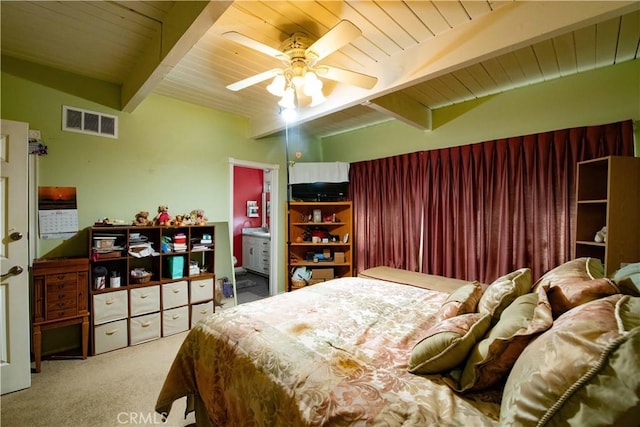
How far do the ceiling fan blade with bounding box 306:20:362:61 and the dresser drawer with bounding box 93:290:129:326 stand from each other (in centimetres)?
274

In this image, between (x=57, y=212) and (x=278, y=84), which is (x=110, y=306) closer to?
(x=57, y=212)

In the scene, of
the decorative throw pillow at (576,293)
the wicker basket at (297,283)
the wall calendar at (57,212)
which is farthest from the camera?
the wicker basket at (297,283)

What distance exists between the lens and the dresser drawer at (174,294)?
9.65 ft

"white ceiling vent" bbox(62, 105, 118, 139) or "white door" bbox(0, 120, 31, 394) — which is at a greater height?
"white ceiling vent" bbox(62, 105, 118, 139)

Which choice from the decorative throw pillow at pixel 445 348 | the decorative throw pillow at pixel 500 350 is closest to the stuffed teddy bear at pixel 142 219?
the decorative throw pillow at pixel 445 348

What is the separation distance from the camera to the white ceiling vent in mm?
2600

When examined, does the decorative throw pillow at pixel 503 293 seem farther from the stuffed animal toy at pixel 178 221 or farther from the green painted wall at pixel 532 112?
the stuffed animal toy at pixel 178 221

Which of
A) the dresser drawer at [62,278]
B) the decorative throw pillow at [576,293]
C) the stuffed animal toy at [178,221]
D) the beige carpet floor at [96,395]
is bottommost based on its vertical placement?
the beige carpet floor at [96,395]

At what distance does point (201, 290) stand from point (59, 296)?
3.93 ft

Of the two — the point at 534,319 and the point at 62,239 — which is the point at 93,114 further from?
the point at 534,319

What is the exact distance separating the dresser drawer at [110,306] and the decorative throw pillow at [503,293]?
301 centimetres

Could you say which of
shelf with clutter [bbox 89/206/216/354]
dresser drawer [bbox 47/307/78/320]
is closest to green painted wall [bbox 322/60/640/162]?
shelf with clutter [bbox 89/206/216/354]

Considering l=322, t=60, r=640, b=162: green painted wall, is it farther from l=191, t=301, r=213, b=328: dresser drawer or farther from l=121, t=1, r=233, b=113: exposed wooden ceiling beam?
l=191, t=301, r=213, b=328: dresser drawer

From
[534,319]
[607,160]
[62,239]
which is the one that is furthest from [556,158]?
[62,239]
